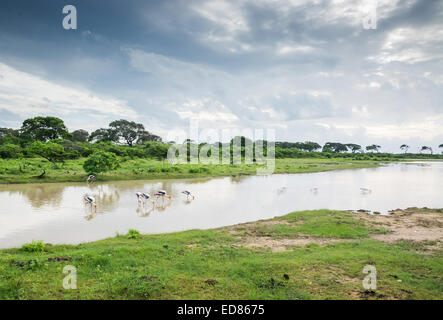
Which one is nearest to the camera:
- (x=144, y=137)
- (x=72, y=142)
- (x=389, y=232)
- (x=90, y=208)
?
(x=389, y=232)

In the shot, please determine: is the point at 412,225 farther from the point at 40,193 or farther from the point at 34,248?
the point at 40,193

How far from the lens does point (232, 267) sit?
25.2 feet

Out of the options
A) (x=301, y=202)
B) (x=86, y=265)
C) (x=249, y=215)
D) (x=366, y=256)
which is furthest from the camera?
(x=301, y=202)

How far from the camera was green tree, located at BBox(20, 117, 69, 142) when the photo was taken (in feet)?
182

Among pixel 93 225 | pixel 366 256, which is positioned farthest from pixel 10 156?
pixel 366 256

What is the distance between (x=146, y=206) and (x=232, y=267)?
1140 centimetres

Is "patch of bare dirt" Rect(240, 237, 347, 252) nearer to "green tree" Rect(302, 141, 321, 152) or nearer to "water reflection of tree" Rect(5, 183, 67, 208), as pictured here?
"water reflection of tree" Rect(5, 183, 67, 208)

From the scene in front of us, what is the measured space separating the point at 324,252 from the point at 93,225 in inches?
422

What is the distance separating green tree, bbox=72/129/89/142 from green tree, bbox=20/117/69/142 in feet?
66.7

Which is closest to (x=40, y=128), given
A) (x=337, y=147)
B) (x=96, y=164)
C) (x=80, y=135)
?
(x=80, y=135)

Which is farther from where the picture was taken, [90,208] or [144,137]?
[144,137]

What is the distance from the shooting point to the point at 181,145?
55438 mm
